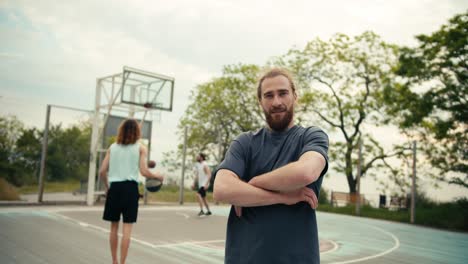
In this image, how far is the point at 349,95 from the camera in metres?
22.0

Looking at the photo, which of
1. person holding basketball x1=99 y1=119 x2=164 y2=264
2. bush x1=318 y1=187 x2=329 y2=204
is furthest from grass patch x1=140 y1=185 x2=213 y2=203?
person holding basketball x1=99 y1=119 x2=164 y2=264

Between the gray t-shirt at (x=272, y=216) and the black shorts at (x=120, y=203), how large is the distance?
2617mm

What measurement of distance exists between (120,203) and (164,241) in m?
2.93

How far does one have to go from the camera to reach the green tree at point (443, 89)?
1350 centimetres

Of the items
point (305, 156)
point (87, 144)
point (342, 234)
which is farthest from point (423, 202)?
point (305, 156)

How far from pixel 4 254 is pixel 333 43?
2077 centimetres

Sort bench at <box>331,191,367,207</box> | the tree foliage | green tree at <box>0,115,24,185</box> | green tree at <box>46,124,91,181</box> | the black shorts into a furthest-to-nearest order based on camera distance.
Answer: bench at <box>331,191,367,207</box> → green tree at <box>46,124,91,181</box> → the tree foliage → green tree at <box>0,115,24,185</box> → the black shorts

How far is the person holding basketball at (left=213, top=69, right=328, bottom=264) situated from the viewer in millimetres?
1838

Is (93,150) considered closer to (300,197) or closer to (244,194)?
(244,194)

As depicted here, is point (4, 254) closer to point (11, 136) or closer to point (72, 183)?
point (11, 136)

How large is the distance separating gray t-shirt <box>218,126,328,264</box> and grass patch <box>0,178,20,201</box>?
10.9 meters

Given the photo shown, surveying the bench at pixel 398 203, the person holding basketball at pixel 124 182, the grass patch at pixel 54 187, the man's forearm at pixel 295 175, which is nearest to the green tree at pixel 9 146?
the grass patch at pixel 54 187

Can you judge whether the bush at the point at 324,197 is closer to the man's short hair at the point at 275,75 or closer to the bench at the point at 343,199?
the bench at the point at 343,199

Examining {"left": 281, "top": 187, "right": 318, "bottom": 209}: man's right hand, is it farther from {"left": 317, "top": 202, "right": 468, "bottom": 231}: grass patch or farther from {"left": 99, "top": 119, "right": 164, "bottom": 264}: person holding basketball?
{"left": 317, "top": 202, "right": 468, "bottom": 231}: grass patch
